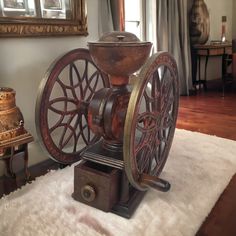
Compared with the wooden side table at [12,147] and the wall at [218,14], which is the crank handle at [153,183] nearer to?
the wooden side table at [12,147]

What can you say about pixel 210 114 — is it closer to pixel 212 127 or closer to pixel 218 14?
pixel 212 127

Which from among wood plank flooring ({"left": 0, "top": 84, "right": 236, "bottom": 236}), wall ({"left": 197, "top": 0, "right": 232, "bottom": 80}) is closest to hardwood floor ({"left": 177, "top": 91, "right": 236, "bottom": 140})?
wood plank flooring ({"left": 0, "top": 84, "right": 236, "bottom": 236})

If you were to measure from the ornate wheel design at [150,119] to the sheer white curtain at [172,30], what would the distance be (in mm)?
1999

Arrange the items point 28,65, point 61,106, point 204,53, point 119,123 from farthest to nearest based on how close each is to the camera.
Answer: point 204,53
point 61,106
point 28,65
point 119,123

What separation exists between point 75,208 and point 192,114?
211cm

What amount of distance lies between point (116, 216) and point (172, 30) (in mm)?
3003

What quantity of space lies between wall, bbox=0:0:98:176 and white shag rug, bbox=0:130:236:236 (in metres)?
0.38

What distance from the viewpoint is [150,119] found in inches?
53.9

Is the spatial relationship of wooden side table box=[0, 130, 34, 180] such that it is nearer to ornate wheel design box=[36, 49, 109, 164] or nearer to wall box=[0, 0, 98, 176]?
ornate wheel design box=[36, 49, 109, 164]

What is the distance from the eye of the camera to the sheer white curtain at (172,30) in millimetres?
3354

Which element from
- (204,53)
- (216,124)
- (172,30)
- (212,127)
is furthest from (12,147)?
(204,53)

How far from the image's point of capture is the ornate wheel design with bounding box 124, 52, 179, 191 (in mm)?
1144

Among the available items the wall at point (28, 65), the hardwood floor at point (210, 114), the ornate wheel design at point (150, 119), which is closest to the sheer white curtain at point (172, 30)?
the hardwood floor at point (210, 114)

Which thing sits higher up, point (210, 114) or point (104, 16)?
point (104, 16)
